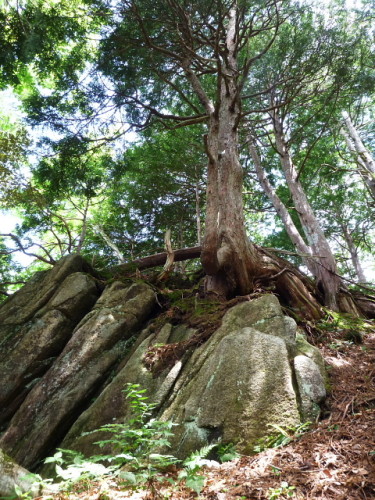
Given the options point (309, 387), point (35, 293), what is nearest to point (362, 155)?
point (309, 387)

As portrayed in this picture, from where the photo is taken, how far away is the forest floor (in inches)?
81.1

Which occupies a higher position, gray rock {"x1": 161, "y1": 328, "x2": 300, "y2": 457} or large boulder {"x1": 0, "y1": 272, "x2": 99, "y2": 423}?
large boulder {"x1": 0, "y1": 272, "x2": 99, "y2": 423}

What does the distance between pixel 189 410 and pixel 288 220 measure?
25.6 feet

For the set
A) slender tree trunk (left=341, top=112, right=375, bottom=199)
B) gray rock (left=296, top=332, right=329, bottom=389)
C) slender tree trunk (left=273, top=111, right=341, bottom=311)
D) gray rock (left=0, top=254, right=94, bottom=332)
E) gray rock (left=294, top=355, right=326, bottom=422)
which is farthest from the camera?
slender tree trunk (left=341, top=112, right=375, bottom=199)

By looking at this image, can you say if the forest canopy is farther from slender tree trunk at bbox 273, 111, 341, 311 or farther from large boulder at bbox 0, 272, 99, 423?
large boulder at bbox 0, 272, 99, 423

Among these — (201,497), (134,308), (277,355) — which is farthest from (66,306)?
(201,497)

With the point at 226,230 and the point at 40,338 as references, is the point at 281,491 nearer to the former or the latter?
the point at 226,230

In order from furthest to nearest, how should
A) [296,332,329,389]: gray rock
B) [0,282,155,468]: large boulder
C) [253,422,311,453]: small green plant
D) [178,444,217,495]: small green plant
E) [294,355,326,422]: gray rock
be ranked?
[0,282,155,468]: large boulder, [296,332,329,389]: gray rock, [294,355,326,422]: gray rock, [253,422,311,453]: small green plant, [178,444,217,495]: small green plant

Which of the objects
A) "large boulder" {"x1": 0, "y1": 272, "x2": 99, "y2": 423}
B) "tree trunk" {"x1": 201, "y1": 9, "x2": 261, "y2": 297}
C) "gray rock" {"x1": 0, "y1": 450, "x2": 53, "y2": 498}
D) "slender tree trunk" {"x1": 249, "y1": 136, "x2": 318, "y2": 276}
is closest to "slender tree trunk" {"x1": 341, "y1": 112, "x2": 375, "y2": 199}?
"slender tree trunk" {"x1": 249, "y1": 136, "x2": 318, "y2": 276}

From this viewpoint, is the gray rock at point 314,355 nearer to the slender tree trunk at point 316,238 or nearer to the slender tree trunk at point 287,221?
the slender tree trunk at point 316,238

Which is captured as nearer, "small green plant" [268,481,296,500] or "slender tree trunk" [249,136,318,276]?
"small green plant" [268,481,296,500]

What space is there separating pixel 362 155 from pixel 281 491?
10.5 m

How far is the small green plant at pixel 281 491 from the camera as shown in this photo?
2053mm

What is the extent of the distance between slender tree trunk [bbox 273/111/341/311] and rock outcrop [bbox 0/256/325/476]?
116 inches
